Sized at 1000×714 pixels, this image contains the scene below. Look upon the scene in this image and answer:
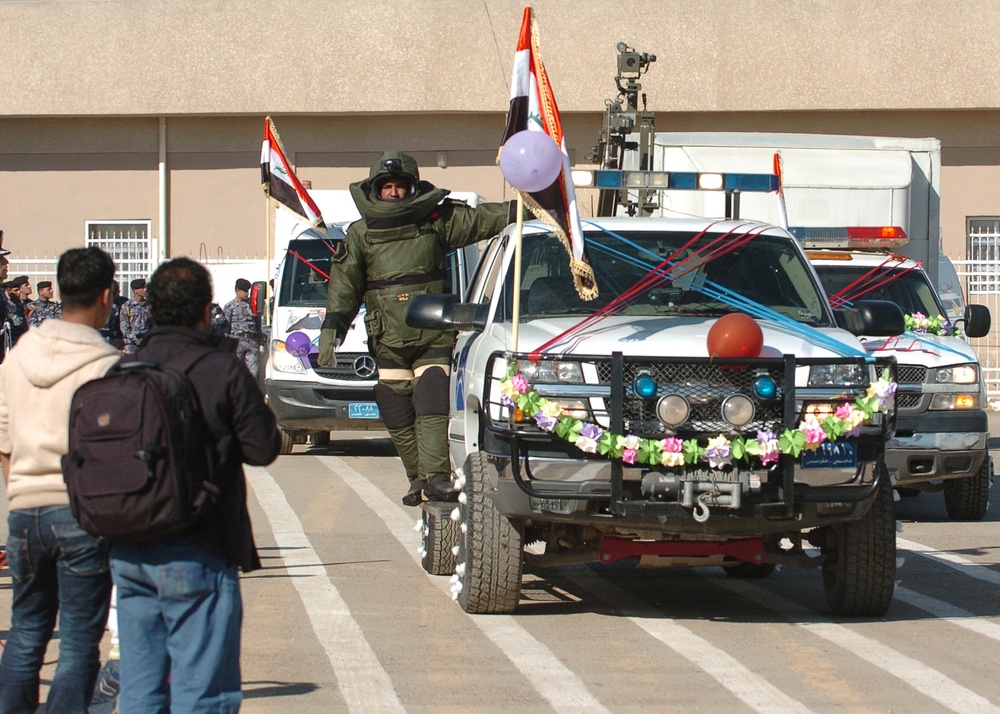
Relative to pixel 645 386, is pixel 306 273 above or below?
above

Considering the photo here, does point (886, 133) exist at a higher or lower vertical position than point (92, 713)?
higher

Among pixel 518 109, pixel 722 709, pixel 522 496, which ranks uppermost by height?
pixel 518 109

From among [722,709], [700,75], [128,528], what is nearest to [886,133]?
[700,75]

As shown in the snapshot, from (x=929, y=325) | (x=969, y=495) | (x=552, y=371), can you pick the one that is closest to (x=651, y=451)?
(x=552, y=371)

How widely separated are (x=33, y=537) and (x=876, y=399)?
13.0 ft

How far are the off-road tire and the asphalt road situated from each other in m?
0.07

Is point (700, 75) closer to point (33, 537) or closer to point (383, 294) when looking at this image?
point (383, 294)

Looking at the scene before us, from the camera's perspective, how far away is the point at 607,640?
7.28 metres

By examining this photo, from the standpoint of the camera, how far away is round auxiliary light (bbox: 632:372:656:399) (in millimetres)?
7070

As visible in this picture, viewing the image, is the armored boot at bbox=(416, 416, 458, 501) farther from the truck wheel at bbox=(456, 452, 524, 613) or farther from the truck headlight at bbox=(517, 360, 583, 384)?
the truck headlight at bbox=(517, 360, 583, 384)

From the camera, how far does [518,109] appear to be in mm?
7961

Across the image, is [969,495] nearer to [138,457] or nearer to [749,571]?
[749,571]

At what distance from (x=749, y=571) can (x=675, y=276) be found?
198 centimetres

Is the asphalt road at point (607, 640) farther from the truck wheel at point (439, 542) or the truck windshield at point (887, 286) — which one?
the truck windshield at point (887, 286)
